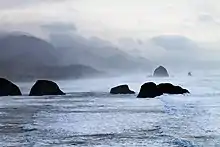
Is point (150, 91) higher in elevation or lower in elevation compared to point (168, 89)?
lower

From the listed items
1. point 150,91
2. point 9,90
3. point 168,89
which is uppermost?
point 9,90

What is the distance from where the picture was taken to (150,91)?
74125 mm

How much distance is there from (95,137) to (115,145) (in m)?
3.24

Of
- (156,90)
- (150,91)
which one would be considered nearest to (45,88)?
(150,91)

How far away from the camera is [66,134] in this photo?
2447 cm

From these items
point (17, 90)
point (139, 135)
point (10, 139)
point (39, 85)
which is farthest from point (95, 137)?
point (17, 90)

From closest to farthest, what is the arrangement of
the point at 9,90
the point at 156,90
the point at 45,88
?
the point at 156,90, the point at 45,88, the point at 9,90

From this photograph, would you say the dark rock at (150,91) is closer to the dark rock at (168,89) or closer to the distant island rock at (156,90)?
the distant island rock at (156,90)

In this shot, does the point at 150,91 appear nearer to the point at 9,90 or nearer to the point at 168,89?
the point at 168,89

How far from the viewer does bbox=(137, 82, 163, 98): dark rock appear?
239 feet

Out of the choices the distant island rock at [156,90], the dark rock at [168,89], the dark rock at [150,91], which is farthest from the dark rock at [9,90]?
the dark rock at [168,89]

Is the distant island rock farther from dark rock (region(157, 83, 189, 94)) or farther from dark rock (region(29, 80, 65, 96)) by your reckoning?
dark rock (region(29, 80, 65, 96))

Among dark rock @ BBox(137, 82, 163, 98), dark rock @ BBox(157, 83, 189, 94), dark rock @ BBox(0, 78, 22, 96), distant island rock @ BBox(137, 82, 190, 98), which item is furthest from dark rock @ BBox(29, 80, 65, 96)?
dark rock @ BBox(157, 83, 189, 94)

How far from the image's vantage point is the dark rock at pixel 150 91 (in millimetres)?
72938
